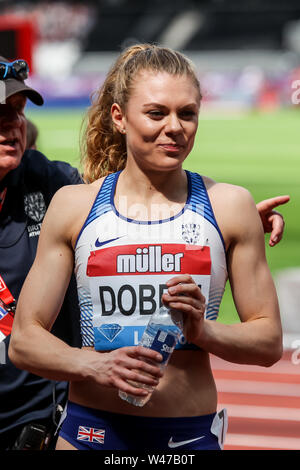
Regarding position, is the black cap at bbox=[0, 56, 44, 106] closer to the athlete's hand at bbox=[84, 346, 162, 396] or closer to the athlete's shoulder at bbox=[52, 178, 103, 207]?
the athlete's shoulder at bbox=[52, 178, 103, 207]

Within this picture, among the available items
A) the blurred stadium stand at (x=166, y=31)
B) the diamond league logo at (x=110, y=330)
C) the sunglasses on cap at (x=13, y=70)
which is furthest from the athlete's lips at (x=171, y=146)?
the blurred stadium stand at (x=166, y=31)

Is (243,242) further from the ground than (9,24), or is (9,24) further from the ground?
(9,24)

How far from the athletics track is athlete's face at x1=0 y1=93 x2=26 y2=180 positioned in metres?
2.54

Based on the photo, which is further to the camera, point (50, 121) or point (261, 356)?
point (50, 121)

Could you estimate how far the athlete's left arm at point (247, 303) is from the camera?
259 centimetres

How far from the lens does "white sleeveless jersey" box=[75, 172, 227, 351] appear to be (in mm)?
2688

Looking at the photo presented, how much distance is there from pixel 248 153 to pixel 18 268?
2139cm

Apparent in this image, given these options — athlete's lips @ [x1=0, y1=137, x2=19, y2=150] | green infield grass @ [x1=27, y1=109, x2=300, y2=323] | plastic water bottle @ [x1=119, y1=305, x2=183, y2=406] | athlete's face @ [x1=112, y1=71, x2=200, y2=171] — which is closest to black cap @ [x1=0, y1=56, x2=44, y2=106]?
athlete's lips @ [x1=0, y1=137, x2=19, y2=150]

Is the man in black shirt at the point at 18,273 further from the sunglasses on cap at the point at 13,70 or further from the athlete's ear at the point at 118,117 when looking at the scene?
the athlete's ear at the point at 118,117

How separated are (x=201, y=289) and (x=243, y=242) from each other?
20 cm

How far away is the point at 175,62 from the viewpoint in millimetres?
2779

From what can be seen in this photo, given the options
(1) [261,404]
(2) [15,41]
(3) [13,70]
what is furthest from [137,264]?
(2) [15,41]

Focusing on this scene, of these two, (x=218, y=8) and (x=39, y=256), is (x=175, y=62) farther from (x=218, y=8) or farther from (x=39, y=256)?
(x=218, y=8)
